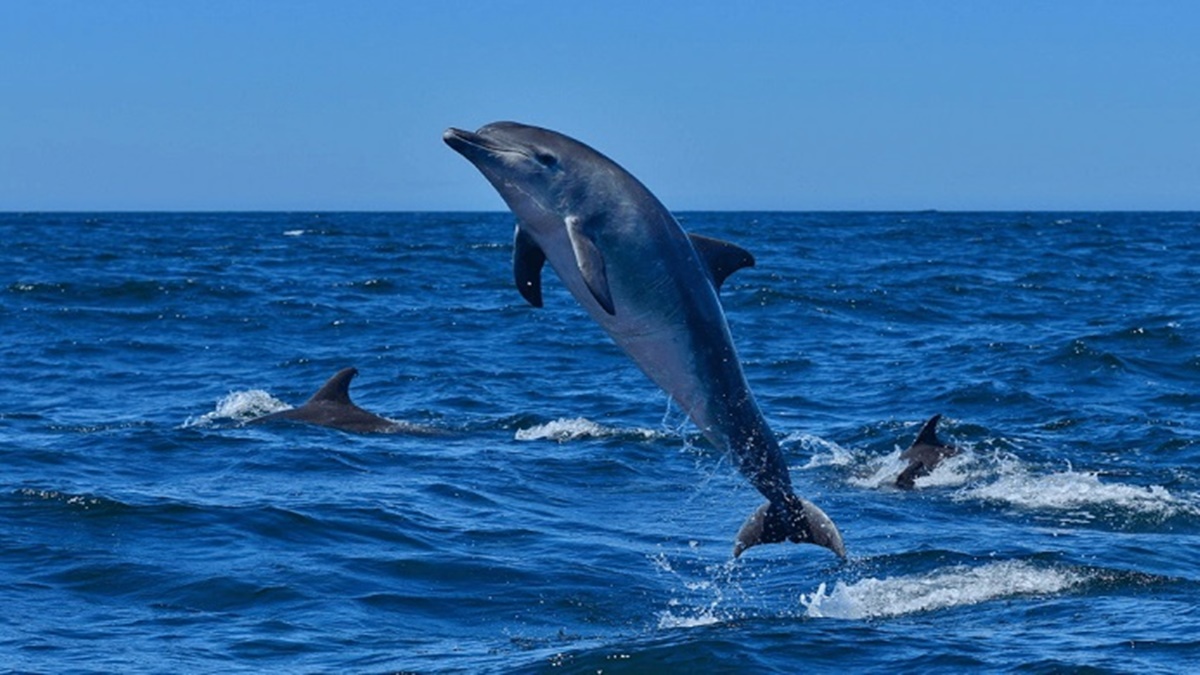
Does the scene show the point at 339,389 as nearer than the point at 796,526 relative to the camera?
No

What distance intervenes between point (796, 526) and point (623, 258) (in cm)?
249

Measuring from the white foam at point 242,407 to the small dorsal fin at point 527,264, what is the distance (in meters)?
13.9

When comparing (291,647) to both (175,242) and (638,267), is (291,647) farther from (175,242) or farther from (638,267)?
(175,242)

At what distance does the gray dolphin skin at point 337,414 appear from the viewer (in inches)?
783

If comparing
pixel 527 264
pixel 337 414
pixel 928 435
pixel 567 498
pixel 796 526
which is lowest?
pixel 567 498

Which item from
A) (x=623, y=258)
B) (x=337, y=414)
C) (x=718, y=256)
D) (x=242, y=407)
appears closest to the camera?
(x=623, y=258)

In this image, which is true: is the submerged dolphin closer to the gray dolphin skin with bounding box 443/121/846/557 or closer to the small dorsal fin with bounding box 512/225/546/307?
the gray dolphin skin with bounding box 443/121/846/557

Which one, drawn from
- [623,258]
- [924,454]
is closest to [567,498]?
[924,454]

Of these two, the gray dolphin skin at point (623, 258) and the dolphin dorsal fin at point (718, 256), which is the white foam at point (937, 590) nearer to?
the gray dolphin skin at point (623, 258)

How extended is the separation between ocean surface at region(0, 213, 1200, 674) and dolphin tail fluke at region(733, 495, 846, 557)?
3.51 feet

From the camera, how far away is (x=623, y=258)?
7160 mm

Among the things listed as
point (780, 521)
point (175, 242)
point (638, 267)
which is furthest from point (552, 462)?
point (175, 242)

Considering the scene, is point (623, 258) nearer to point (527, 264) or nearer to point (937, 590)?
point (527, 264)

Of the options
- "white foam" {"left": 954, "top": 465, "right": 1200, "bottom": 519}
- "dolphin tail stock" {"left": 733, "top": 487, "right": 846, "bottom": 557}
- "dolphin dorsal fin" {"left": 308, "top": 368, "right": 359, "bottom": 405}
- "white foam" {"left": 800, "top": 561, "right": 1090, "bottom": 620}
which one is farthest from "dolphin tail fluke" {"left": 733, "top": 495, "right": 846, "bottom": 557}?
"dolphin dorsal fin" {"left": 308, "top": 368, "right": 359, "bottom": 405}
